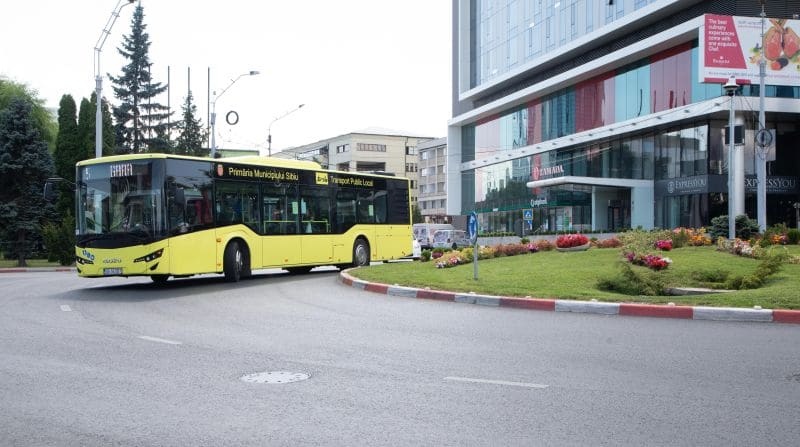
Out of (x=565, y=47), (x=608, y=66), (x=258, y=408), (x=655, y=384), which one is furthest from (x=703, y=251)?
(x=565, y=47)

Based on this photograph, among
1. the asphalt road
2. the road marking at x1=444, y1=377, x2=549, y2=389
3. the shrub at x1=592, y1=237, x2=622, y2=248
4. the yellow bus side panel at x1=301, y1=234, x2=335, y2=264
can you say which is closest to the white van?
the yellow bus side panel at x1=301, y1=234, x2=335, y2=264

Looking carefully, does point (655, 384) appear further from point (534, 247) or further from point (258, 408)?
point (534, 247)

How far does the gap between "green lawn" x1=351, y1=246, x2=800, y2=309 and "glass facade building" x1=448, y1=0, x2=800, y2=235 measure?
47.0 feet

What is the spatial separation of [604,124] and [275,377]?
46.8 m

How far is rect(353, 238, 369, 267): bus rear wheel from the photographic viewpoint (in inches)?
920

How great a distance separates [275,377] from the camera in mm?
6539

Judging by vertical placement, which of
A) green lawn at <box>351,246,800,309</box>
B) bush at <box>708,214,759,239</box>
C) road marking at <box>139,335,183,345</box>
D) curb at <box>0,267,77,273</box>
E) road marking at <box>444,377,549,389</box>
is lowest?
curb at <box>0,267,77,273</box>

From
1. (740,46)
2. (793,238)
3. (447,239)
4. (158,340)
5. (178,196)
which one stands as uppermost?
(740,46)

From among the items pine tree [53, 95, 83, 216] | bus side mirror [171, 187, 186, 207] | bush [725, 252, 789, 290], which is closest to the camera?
bush [725, 252, 789, 290]

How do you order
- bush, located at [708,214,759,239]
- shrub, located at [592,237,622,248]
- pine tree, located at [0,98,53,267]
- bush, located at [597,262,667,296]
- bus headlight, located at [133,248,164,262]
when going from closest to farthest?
bush, located at [597,262,667,296], bus headlight, located at [133,248,164,262], shrub, located at [592,237,622,248], bush, located at [708,214,759,239], pine tree, located at [0,98,53,267]

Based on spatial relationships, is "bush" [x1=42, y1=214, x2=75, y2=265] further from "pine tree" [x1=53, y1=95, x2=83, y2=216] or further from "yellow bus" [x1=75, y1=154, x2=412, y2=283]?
"yellow bus" [x1=75, y1=154, x2=412, y2=283]

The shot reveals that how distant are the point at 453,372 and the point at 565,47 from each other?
1984 inches

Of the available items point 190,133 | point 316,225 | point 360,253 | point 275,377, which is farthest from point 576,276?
point 190,133

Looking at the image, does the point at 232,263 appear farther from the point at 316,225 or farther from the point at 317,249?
the point at 316,225
